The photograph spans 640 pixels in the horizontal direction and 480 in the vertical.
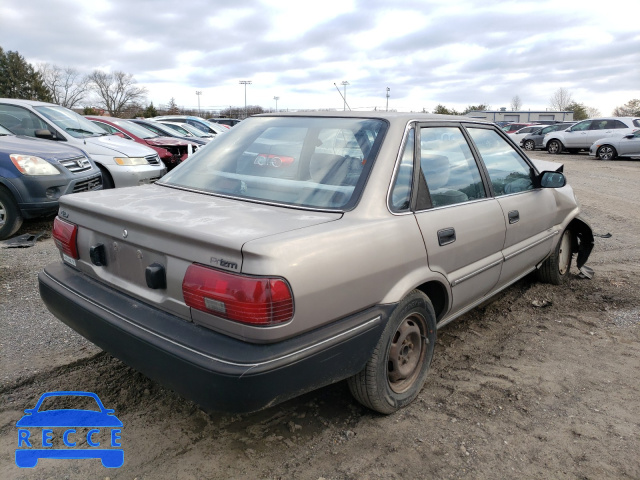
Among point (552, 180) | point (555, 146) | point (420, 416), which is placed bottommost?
point (420, 416)

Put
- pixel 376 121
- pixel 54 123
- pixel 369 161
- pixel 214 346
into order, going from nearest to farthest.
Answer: pixel 214 346
pixel 369 161
pixel 376 121
pixel 54 123

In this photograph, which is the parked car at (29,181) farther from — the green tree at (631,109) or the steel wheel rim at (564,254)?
the green tree at (631,109)

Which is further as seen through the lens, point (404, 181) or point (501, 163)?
point (501, 163)

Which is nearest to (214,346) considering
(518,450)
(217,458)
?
(217,458)

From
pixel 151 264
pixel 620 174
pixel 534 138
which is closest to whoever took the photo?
pixel 151 264

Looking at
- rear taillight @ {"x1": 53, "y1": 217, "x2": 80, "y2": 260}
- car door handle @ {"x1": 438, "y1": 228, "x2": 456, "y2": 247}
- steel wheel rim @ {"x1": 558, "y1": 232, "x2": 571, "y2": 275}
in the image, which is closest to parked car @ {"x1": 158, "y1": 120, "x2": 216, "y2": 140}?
steel wheel rim @ {"x1": 558, "y1": 232, "x2": 571, "y2": 275}

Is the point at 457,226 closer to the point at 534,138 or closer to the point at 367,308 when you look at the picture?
the point at 367,308

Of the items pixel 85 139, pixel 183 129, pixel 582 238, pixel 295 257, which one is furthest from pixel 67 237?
pixel 183 129

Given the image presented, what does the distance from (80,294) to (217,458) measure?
1.11 m

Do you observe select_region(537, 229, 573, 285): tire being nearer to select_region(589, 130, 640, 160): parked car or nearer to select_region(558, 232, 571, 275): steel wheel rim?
select_region(558, 232, 571, 275): steel wheel rim

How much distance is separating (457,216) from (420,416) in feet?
3.88

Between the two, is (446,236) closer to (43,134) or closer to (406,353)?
(406,353)

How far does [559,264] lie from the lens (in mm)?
4777

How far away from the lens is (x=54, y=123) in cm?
773
